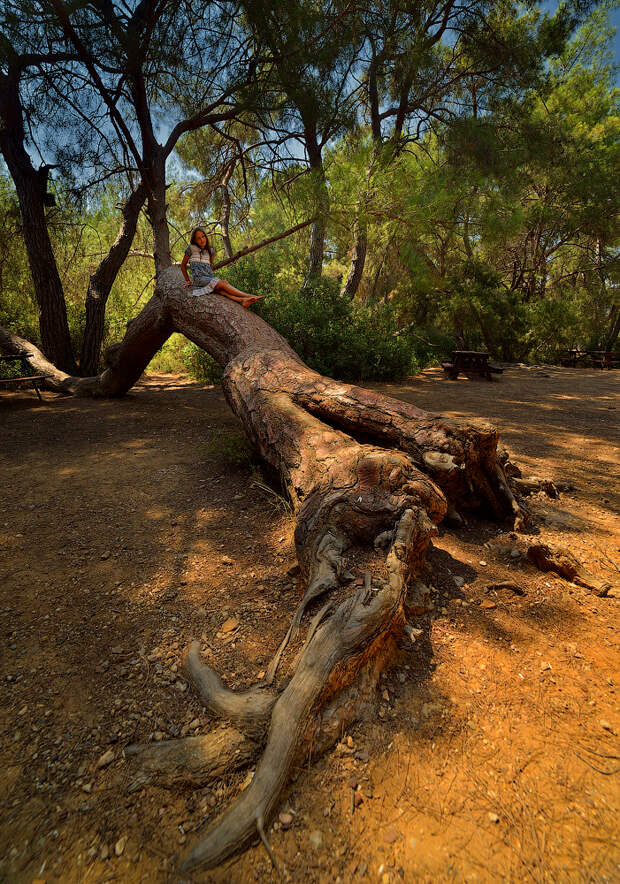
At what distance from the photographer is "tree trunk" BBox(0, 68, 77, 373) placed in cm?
719

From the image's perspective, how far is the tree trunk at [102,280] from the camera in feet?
26.6

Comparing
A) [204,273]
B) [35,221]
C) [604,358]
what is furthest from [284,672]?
[604,358]

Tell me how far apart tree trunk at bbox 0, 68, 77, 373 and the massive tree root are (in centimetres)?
597

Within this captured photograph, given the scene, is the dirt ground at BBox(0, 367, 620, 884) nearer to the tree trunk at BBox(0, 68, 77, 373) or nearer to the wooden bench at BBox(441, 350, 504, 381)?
the tree trunk at BBox(0, 68, 77, 373)

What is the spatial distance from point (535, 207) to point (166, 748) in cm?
1618

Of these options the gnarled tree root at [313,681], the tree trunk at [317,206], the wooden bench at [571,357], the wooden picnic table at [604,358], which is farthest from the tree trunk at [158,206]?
the wooden picnic table at [604,358]

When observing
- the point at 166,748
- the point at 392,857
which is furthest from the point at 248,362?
the point at 392,857

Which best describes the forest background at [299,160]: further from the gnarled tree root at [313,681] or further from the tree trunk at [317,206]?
the gnarled tree root at [313,681]

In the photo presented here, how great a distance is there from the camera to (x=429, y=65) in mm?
8180

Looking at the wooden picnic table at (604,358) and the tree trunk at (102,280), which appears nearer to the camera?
the tree trunk at (102,280)

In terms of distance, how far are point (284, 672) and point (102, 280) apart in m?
9.02

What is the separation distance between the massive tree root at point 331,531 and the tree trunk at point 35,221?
597 cm

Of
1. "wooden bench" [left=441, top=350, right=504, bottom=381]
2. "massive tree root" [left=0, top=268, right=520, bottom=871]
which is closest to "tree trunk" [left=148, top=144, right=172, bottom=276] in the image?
"massive tree root" [left=0, top=268, right=520, bottom=871]

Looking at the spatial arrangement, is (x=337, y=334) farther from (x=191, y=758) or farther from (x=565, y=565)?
(x=191, y=758)
